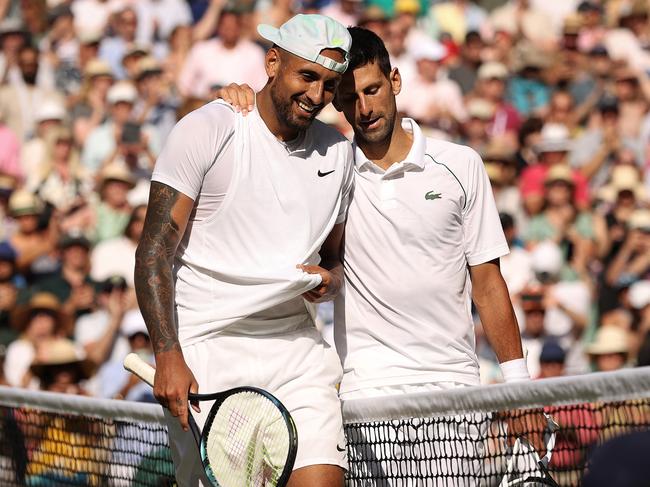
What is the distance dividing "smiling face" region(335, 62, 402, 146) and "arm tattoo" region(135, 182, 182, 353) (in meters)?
1.04

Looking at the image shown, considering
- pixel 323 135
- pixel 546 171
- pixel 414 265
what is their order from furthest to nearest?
pixel 546 171 → pixel 414 265 → pixel 323 135

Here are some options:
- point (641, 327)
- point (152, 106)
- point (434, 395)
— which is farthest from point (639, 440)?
point (152, 106)

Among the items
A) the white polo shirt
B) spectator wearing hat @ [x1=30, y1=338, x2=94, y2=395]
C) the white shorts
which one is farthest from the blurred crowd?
the white shorts

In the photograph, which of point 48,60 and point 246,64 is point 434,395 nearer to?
point 246,64

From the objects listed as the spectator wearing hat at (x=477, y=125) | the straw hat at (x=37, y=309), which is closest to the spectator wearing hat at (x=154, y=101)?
the spectator wearing hat at (x=477, y=125)

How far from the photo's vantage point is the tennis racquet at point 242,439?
16.4 ft

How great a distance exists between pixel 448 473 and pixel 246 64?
9.48 m

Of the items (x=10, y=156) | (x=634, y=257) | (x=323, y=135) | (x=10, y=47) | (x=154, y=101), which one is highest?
(x=10, y=47)

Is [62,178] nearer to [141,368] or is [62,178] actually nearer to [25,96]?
[25,96]

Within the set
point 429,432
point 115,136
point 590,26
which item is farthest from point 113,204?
point 429,432

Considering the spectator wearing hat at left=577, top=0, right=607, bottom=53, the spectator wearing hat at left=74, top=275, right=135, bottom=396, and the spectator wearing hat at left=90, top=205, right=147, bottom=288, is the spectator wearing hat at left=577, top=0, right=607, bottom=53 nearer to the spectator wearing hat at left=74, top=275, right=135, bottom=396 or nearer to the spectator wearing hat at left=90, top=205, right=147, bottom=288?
the spectator wearing hat at left=90, top=205, right=147, bottom=288

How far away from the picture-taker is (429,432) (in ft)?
18.0

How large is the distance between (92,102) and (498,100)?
13.7 feet

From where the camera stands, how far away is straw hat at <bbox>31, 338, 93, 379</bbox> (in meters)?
9.57
